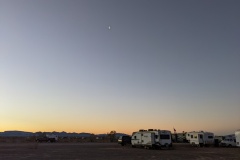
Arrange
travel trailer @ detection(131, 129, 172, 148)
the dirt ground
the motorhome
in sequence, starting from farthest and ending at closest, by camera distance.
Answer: the motorhome < travel trailer @ detection(131, 129, 172, 148) < the dirt ground

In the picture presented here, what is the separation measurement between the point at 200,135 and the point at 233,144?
627cm

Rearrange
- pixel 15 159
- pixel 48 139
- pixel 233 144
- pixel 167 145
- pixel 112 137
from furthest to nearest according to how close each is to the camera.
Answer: pixel 112 137 → pixel 48 139 → pixel 233 144 → pixel 167 145 → pixel 15 159

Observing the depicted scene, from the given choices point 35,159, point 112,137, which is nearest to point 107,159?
point 35,159

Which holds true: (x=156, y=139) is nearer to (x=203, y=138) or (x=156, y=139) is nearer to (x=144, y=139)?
(x=144, y=139)

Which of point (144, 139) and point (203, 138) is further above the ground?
point (203, 138)

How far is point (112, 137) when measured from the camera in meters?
106

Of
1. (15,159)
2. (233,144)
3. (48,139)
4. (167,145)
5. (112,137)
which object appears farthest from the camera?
(112,137)

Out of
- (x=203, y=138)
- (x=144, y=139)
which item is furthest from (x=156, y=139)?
(x=203, y=138)

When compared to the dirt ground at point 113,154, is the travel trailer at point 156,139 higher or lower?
higher

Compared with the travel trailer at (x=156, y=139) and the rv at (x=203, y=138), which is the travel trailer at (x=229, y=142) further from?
the travel trailer at (x=156, y=139)

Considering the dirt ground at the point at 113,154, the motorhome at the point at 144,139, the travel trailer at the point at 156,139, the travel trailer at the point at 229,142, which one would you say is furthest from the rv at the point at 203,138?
the dirt ground at the point at 113,154

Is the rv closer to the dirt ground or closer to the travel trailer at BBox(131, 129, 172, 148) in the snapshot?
the travel trailer at BBox(131, 129, 172, 148)

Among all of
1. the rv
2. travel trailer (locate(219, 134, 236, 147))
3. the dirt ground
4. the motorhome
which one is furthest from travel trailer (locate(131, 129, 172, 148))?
travel trailer (locate(219, 134, 236, 147))

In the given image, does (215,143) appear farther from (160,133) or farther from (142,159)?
(142,159)
